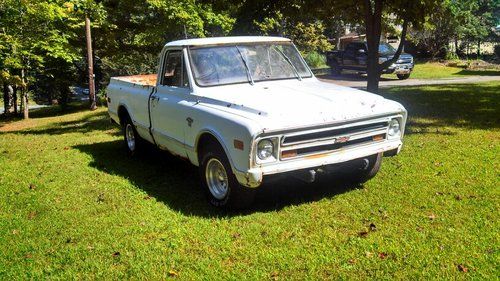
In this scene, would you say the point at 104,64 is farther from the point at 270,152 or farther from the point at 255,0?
the point at 270,152

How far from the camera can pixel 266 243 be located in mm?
4637

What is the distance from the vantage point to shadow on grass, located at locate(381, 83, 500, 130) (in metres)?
10.2

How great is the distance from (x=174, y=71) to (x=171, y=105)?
0.55 meters

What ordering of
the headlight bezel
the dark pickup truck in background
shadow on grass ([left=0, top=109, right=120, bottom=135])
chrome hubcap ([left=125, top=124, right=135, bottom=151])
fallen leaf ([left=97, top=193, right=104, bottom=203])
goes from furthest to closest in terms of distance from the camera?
the dark pickup truck in background → shadow on grass ([left=0, top=109, right=120, bottom=135]) → chrome hubcap ([left=125, top=124, right=135, bottom=151]) → fallen leaf ([left=97, top=193, right=104, bottom=203]) → the headlight bezel

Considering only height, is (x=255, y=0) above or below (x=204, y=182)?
above

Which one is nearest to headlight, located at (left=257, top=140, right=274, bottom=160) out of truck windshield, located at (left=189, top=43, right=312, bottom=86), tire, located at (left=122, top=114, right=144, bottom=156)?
truck windshield, located at (left=189, top=43, right=312, bottom=86)

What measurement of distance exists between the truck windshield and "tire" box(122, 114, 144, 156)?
244 cm

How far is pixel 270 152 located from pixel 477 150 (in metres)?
4.44

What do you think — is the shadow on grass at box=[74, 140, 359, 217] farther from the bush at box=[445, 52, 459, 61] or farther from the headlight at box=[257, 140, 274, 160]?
the bush at box=[445, 52, 459, 61]

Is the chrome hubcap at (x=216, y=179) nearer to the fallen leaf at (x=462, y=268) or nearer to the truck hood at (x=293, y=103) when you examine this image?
the truck hood at (x=293, y=103)

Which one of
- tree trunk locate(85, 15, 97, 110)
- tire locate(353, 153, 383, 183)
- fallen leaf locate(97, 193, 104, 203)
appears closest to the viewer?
fallen leaf locate(97, 193, 104, 203)

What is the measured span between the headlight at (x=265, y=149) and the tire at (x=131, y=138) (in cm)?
381

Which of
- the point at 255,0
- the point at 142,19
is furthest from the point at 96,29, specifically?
the point at 255,0

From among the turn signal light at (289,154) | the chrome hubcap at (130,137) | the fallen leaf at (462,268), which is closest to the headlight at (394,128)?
the turn signal light at (289,154)
